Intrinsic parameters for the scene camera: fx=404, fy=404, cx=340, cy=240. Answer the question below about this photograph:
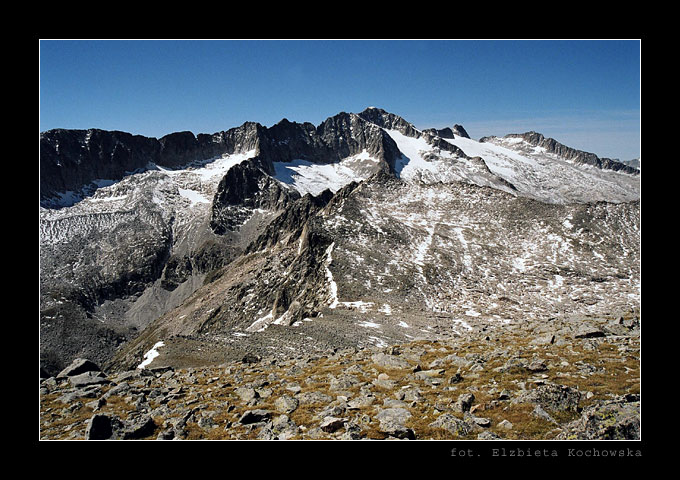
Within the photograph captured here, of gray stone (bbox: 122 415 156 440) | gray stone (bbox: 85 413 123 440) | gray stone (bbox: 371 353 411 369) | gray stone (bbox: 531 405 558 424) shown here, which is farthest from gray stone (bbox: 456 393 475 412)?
gray stone (bbox: 85 413 123 440)

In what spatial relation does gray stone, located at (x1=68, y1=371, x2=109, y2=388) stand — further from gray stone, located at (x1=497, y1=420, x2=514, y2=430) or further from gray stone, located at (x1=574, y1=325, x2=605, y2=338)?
gray stone, located at (x1=574, y1=325, x2=605, y2=338)

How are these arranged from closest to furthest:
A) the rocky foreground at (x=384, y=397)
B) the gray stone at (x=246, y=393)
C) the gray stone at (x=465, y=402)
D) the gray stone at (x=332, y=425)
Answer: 1. the rocky foreground at (x=384, y=397)
2. the gray stone at (x=332, y=425)
3. the gray stone at (x=465, y=402)
4. the gray stone at (x=246, y=393)

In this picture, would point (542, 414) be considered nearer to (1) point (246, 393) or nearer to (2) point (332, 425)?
(2) point (332, 425)

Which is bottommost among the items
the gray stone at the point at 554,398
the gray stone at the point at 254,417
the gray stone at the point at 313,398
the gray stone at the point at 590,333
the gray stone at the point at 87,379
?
the gray stone at the point at 87,379

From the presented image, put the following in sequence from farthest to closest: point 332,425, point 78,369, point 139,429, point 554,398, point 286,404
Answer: point 78,369, point 286,404, point 139,429, point 554,398, point 332,425

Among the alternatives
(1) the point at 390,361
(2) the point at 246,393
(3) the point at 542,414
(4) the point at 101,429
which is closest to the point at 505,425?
(3) the point at 542,414

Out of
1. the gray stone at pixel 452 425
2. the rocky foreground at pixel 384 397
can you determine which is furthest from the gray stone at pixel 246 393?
the gray stone at pixel 452 425

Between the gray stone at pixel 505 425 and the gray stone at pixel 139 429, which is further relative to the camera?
the gray stone at pixel 139 429

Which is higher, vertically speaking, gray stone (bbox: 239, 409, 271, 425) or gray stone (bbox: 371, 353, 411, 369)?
gray stone (bbox: 239, 409, 271, 425)

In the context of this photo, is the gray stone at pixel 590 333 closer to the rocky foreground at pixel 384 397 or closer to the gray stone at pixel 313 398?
the rocky foreground at pixel 384 397
